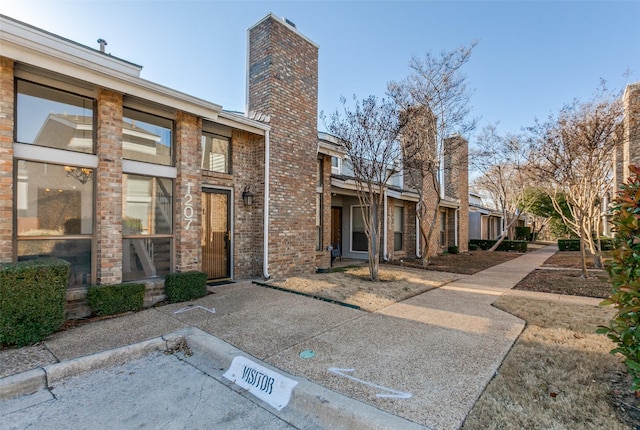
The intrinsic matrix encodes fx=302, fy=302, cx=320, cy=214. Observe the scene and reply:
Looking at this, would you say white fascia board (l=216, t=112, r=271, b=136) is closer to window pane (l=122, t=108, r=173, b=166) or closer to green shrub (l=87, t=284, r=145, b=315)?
window pane (l=122, t=108, r=173, b=166)

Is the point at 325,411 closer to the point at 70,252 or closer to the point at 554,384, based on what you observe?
the point at 554,384

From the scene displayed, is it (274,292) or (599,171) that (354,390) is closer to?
(274,292)

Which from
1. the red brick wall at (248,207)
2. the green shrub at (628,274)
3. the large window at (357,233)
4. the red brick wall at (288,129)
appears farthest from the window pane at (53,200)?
the large window at (357,233)

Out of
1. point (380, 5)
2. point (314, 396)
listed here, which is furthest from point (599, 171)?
point (314, 396)

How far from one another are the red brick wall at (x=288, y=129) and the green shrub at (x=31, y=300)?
4248 mm

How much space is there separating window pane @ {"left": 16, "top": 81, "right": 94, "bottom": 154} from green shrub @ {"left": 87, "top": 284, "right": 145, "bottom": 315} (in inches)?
92.5

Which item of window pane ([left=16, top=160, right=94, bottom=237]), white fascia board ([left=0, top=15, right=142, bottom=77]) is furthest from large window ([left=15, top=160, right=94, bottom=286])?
white fascia board ([left=0, top=15, right=142, bottom=77])

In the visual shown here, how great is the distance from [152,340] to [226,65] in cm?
904

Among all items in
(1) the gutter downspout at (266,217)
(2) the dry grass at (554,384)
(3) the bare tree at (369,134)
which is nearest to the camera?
(2) the dry grass at (554,384)

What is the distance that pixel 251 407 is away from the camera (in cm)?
277

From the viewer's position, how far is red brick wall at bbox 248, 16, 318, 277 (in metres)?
7.76

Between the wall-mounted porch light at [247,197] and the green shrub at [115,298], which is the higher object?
the wall-mounted porch light at [247,197]

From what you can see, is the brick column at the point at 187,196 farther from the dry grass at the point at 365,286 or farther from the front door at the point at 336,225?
the front door at the point at 336,225

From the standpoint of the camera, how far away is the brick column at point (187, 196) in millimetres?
6105
